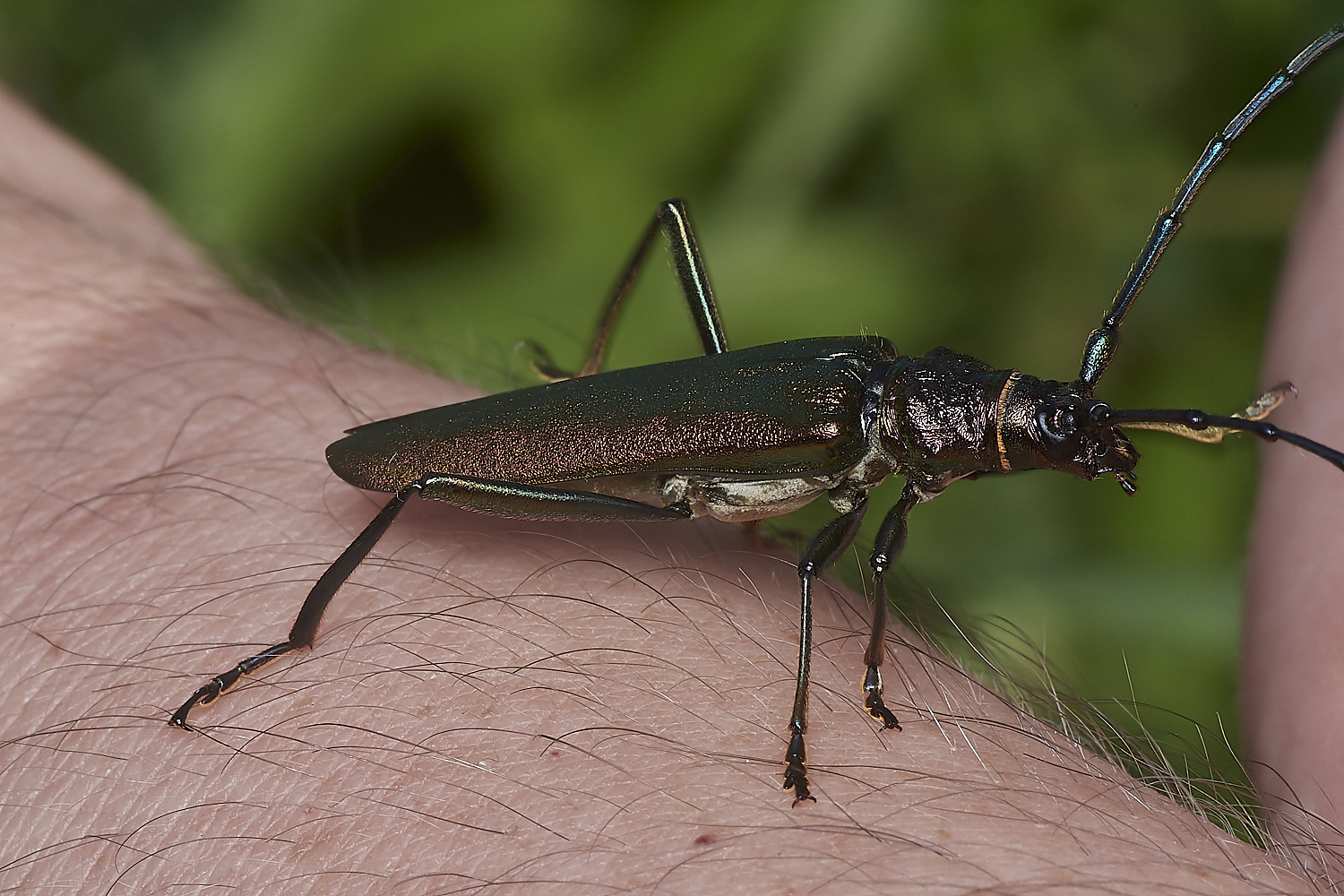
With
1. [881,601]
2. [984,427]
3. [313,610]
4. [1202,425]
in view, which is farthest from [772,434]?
[313,610]

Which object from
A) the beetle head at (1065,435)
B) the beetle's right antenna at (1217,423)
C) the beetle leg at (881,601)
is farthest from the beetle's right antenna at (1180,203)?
the beetle leg at (881,601)

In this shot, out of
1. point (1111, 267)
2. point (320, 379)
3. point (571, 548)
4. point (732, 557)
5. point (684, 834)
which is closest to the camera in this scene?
point (684, 834)

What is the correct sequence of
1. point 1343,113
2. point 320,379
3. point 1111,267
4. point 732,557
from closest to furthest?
point 732,557 → point 320,379 → point 1343,113 → point 1111,267

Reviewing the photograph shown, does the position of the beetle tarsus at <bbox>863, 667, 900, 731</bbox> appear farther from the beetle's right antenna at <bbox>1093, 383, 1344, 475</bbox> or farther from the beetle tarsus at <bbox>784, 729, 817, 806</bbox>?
the beetle's right antenna at <bbox>1093, 383, 1344, 475</bbox>

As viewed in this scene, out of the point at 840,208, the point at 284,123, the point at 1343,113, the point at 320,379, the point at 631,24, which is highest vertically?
the point at 1343,113

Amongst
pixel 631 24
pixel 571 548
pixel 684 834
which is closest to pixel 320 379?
pixel 571 548

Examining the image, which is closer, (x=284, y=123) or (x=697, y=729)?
(x=697, y=729)

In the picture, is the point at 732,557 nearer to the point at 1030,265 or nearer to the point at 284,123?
the point at 1030,265
